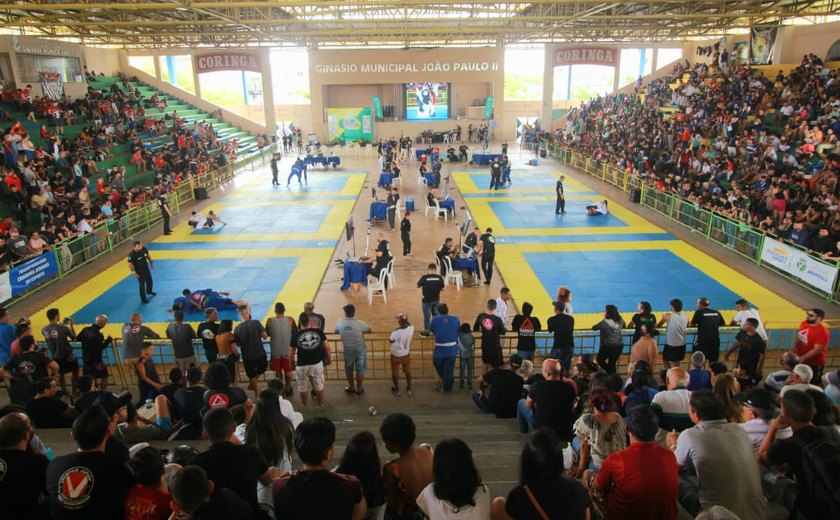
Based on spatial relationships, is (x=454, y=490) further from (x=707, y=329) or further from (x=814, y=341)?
(x=814, y=341)

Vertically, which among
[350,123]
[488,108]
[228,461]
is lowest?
[228,461]

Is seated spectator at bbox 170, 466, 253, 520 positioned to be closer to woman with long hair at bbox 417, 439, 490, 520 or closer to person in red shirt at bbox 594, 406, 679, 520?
woman with long hair at bbox 417, 439, 490, 520

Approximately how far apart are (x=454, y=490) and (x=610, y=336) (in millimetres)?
6747

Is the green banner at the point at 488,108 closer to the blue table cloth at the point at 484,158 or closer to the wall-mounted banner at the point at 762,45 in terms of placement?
the blue table cloth at the point at 484,158

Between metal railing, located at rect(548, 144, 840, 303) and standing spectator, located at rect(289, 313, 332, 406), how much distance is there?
12.7 m

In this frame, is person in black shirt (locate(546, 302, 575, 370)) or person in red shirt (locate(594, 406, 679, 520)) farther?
person in black shirt (locate(546, 302, 575, 370))

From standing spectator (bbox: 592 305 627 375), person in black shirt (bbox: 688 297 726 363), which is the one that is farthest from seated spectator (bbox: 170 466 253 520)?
person in black shirt (bbox: 688 297 726 363)

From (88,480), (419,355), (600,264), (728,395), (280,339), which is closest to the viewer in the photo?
(88,480)

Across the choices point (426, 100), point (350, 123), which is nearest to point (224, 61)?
point (350, 123)

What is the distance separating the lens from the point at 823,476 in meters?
3.72

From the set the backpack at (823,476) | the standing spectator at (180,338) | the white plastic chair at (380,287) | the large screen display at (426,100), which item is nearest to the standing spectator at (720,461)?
the backpack at (823,476)

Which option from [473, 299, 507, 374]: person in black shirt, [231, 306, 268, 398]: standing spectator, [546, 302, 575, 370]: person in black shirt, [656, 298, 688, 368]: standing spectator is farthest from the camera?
[656, 298, 688, 368]: standing spectator

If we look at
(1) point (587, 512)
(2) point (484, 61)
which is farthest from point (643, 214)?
(2) point (484, 61)

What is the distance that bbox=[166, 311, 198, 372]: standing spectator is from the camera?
9.23m
